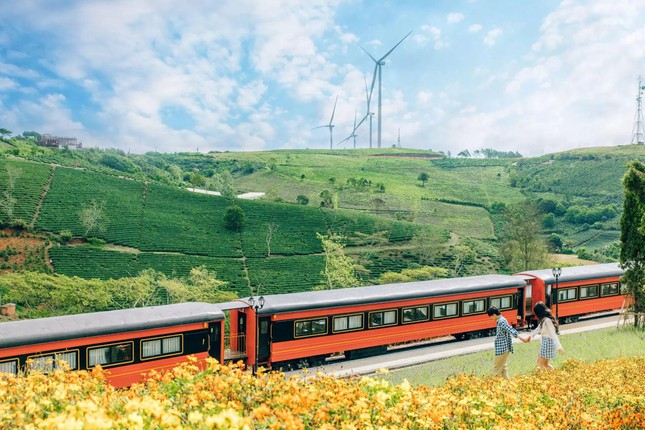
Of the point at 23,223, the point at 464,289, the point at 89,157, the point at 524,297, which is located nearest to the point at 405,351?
the point at 464,289

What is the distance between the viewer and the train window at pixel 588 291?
27.6 m

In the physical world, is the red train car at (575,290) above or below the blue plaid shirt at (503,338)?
below

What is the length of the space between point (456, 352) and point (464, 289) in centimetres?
309

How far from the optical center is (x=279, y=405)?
18.9 ft

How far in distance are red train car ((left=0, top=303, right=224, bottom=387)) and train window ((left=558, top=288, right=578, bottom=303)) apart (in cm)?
1736

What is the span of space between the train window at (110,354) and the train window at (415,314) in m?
10.7

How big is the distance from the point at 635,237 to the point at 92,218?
4621 centimetres

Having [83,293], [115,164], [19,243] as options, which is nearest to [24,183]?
[19,243]

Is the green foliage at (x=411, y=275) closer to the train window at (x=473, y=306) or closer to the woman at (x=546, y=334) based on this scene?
the train window at (x=473, y=306)

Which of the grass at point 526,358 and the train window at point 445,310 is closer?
the grass at point 526,358

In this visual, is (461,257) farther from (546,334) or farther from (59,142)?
(59,142)

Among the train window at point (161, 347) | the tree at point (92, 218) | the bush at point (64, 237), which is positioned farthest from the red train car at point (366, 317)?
the tree at point (92, 218)

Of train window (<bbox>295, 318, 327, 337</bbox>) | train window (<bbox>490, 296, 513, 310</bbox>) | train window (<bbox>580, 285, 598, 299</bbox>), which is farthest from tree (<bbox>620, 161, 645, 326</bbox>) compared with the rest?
train window (<bbox>295, 318, 327, 337</bbox>)

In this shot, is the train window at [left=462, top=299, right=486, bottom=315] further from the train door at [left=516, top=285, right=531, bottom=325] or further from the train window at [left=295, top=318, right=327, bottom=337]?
the train window at [left=295, top=318, right=327, bottom=337]
